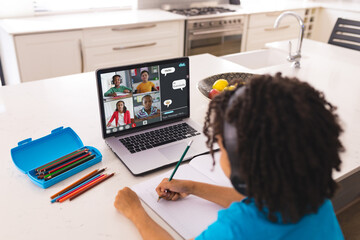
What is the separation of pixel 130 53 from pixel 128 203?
254 cm

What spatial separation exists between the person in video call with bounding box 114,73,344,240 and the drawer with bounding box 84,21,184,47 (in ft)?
8.31

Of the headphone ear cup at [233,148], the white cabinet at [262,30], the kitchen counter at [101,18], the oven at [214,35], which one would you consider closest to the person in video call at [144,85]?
the headphone ear cup at [233,148]

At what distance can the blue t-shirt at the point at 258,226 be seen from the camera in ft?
2.28

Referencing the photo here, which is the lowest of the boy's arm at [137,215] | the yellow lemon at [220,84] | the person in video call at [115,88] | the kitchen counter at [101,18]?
the boy's arm at [137,215]

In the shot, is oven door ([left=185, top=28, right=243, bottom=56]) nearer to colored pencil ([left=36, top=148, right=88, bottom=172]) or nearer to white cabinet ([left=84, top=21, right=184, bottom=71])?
white cabinet ([left=84, top=21, right=184, bottom=71])

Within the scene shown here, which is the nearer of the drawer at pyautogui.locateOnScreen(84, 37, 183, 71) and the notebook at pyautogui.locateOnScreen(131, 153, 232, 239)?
the notebook at pyautogui.locateOnScreen(131, 153, 232, 239)

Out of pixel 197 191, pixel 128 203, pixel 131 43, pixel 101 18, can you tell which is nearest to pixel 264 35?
pixel 131 43

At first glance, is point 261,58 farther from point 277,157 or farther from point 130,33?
point 277,157

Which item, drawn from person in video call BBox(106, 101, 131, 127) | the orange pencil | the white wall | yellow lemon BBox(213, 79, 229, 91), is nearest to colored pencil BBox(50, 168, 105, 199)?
the orange pencil

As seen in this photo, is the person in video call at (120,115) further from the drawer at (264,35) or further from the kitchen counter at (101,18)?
the drawer at (264,35)

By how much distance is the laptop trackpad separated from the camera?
1.20 m

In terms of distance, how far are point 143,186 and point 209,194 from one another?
0.69 ft

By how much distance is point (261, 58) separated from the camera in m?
2.52

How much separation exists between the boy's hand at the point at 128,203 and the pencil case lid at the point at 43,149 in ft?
1.03
